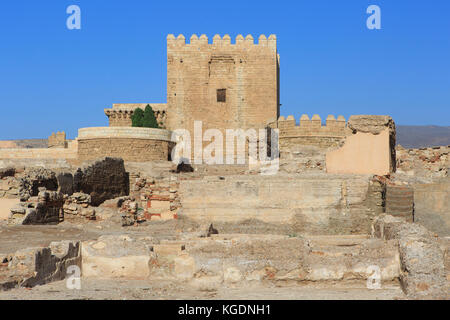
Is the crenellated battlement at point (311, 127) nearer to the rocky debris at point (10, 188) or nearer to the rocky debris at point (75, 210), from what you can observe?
the rocky debris at point (75, 210)

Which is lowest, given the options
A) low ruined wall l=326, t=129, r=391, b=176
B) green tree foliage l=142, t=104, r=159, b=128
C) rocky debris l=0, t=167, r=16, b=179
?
rocky debris l=0, t=167, r=16, b=179

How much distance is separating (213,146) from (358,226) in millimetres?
22888

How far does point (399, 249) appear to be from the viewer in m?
5.89

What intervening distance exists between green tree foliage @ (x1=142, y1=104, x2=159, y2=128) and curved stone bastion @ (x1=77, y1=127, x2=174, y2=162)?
7541mm

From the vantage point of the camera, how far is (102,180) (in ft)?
59.0

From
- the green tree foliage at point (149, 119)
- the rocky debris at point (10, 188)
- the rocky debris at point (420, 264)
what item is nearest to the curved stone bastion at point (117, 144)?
the green tree foliage at point (149, 119)

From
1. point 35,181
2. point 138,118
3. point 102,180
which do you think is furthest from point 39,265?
point 138,118

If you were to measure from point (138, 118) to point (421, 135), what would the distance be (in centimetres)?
12593

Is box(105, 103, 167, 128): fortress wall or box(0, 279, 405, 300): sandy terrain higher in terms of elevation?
box(105, 103, 167, 128): fortress wall

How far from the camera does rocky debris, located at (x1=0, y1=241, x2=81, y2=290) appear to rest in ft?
18.2

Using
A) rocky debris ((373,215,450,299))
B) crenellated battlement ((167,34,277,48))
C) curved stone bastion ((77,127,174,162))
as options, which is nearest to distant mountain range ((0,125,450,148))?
crenellated battlement ((167,34,277,48))

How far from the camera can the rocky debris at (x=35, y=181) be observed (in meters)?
13.3

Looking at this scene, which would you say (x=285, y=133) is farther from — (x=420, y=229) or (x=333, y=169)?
(x=420, y=229)
